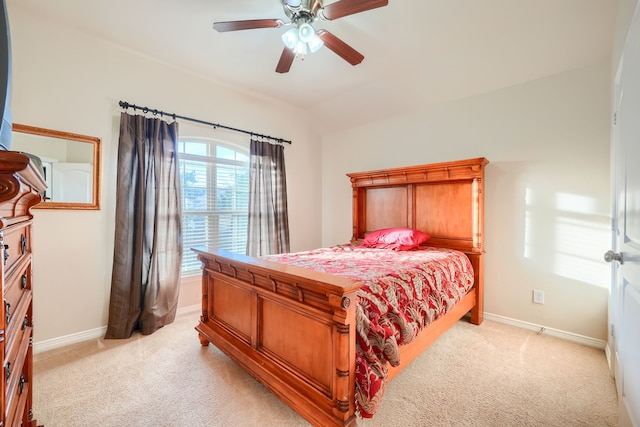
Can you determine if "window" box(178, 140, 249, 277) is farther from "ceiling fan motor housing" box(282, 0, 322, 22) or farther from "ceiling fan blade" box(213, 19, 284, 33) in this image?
"ceiling fan motor housing" box(282, 0, 322, 22)

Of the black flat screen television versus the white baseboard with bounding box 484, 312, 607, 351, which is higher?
the black flat screen television

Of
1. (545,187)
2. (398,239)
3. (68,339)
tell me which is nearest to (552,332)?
(545,187)

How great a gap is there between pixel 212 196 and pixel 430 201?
270 cm

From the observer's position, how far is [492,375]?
200 cm

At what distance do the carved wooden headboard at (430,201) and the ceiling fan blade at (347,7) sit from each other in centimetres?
186

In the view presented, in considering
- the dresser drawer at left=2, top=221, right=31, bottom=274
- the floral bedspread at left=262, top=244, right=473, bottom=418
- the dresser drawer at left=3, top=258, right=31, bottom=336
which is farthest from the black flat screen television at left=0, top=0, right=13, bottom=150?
the floral bedspread at left=262, top=244, right=473, bottom=418

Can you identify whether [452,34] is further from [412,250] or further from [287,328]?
[287,328]

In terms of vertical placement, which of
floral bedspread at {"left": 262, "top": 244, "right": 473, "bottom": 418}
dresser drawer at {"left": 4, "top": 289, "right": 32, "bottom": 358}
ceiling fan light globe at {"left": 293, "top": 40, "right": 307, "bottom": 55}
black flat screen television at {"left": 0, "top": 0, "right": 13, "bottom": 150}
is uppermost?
ceiling fan light globe at {"left": 293, "top": 40, "right": 307, "bottom": 55}

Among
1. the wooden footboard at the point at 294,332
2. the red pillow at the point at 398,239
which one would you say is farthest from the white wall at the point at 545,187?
the wooden footboard at the point at 294,332

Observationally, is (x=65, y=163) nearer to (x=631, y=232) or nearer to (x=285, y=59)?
(x=285, y=59)

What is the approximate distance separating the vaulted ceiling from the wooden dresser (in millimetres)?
2034

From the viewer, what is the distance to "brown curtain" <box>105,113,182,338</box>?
2598 mm

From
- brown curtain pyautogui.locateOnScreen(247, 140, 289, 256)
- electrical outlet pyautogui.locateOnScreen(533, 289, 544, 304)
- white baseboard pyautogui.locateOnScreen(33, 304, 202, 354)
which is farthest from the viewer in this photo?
brown curtain pyautogui.locateOnScreen(247, 140, 289, 256)

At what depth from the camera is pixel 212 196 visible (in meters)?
3.41
